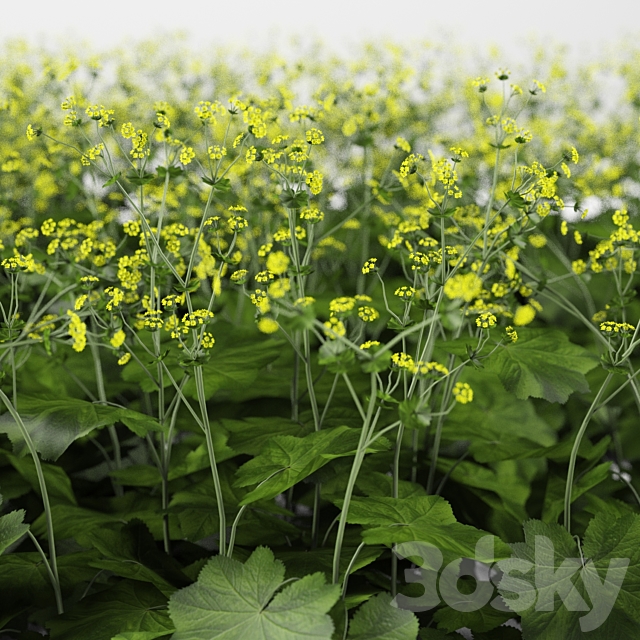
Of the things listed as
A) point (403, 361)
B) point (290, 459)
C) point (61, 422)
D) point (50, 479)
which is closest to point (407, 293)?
point (403, 361)

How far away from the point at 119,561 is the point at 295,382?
0.50 meters

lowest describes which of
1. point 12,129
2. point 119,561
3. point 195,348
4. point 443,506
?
point 119,561

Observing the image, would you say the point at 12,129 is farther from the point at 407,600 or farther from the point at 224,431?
the point at 407,600

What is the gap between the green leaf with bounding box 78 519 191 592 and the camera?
3.25 feet

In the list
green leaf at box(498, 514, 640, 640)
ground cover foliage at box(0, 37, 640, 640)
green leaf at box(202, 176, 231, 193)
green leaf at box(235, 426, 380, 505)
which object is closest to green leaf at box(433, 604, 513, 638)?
ground cover foliage at box(0, 37, 640, 640)

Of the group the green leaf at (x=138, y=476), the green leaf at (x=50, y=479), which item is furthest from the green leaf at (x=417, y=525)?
the green leaf at (x=50, y=479)

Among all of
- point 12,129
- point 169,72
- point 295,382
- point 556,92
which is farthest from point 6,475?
point 556,92

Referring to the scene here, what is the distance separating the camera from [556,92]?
10.6 ft

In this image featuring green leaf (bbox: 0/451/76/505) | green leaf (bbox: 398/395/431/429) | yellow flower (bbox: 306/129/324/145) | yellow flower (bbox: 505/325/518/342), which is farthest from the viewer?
green leaf (bbox: 0/451/76/505)

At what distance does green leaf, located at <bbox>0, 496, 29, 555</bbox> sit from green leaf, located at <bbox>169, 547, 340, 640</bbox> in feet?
0.71

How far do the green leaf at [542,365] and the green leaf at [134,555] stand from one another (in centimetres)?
62

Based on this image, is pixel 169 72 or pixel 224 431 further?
pixel 169 72

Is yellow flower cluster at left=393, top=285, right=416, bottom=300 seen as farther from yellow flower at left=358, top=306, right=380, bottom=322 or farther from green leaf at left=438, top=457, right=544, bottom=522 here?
green leaf at left=438, top=457, right=544, bottom=522

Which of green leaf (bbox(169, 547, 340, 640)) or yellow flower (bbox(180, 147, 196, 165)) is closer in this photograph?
green leaf (bbox(169, 547, 340, 640))
